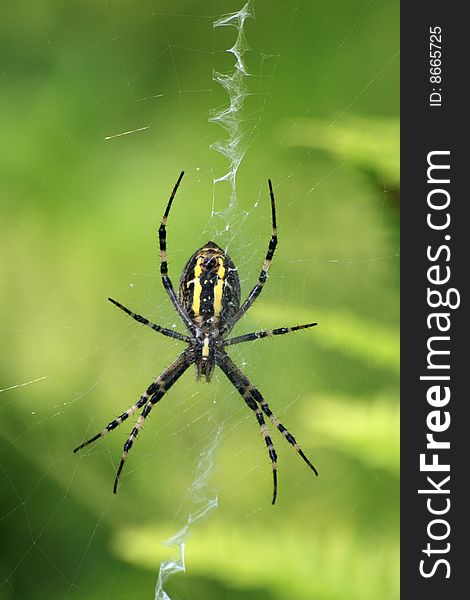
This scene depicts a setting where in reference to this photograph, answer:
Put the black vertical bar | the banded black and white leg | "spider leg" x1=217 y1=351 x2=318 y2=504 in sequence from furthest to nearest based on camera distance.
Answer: "spider leg" x1=217 y1=351 x2=318 y2=504, the banded black and white leg, the black vertical bar

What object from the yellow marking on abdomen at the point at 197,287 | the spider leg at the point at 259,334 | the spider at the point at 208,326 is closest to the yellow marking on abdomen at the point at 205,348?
the spider at the point at 208,326

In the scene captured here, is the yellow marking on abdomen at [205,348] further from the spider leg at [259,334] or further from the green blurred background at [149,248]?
the green blurred background at [149,248]

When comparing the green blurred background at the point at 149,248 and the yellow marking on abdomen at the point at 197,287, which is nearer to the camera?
the yellow marking on abdomen at the point at 197,287

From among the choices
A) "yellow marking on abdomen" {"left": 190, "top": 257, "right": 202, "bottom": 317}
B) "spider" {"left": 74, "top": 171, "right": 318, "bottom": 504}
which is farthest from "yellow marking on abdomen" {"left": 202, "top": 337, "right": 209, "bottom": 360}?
"yellow marking on abdomen" {"left": 190, "top": 257, "right": 202, "bottom": 317}

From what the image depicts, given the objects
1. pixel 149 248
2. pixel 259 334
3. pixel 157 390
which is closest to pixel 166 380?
pixel 157 390

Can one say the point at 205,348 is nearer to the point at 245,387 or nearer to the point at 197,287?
the point at 245,387

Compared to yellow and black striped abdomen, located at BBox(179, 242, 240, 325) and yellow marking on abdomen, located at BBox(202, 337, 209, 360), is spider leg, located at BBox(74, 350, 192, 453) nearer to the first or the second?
yellow marking on abdomen, located at BBox(202, 337, 209, 360)
